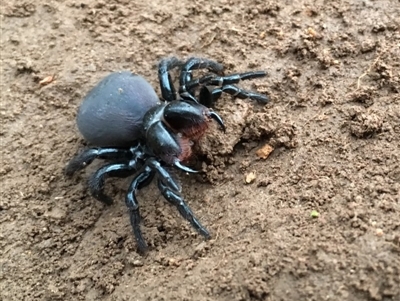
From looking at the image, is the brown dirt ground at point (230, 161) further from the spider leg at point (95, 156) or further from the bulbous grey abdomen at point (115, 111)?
the bulbous grey abdomen at point (115, 111)

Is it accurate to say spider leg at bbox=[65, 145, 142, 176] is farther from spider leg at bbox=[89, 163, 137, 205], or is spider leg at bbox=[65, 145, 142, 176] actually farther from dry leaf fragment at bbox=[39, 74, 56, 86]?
dry leaf fragment at bbox=[39, 74, 56, 86]

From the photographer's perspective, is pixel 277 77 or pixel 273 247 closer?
pixel 273 247

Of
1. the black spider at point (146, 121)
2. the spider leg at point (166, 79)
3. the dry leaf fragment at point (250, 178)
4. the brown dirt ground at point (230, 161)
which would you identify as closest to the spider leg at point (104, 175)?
the black spider at point (146, 121)

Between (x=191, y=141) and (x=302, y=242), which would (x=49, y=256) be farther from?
(x=302, y=242)

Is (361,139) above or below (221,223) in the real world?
above

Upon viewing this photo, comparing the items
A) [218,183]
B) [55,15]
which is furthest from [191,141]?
[55,15]

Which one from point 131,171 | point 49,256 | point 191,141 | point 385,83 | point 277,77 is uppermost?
point 385,83
